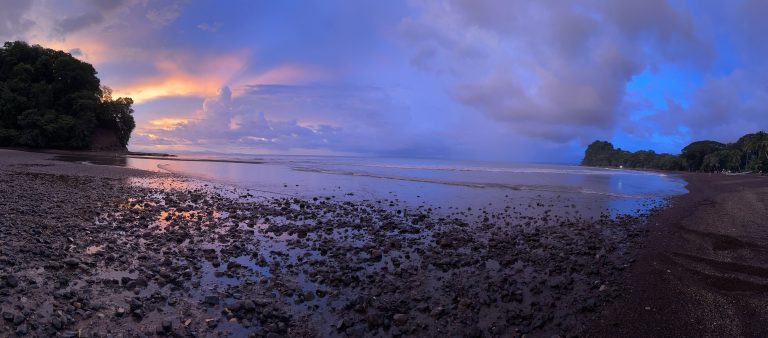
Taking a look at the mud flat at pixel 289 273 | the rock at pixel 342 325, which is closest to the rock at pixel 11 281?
the mud flat at pixel 289 273

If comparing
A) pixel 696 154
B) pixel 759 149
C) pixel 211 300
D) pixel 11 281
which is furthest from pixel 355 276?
pixel 696 154

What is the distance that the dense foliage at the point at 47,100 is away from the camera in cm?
7744

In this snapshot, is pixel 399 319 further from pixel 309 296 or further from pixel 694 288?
pixel 694 288

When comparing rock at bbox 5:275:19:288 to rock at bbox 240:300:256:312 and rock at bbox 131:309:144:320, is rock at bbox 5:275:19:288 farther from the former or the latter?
rock at bbox 240:300:256:312

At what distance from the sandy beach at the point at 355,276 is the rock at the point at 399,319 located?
0.10ft

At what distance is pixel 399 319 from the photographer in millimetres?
7254

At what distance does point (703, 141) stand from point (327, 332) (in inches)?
8726

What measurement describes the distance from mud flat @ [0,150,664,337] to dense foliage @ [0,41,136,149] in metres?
81.5

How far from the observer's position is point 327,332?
6.78 meters

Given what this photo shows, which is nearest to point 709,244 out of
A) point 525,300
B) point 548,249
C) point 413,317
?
point 548,249

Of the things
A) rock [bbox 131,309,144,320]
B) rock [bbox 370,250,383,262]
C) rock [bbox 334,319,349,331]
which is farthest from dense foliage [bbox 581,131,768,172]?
rock [bbox 131,309,144,320]

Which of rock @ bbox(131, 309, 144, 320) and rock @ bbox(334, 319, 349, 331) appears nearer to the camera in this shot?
rock @ bbox(131, 309, 144, 320)

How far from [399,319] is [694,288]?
701 cm

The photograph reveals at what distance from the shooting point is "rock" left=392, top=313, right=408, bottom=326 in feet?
23.5
